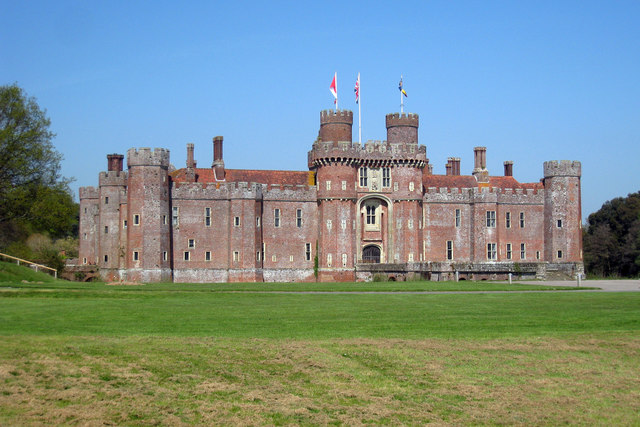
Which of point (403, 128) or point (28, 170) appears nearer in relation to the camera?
point (28, 170)

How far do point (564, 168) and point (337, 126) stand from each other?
68.0ft

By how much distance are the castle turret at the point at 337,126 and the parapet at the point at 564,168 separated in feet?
60.1

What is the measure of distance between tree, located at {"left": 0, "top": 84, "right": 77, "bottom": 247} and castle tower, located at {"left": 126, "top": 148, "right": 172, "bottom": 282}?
7.97 metres

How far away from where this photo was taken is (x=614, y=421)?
14.9 m

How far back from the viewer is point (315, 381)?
1778 centimetres

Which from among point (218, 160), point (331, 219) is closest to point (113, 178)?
point (218, 160)

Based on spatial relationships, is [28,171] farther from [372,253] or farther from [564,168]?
[564,168]

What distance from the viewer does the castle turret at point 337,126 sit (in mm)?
70500

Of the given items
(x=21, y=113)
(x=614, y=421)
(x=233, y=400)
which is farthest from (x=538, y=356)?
(x=21, y=113)

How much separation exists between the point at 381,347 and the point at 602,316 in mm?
11452

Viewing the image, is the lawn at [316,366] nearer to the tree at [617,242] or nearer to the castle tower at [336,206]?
the castle tower at [336,206]

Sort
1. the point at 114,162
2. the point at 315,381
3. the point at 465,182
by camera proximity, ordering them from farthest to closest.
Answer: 1. the point at 465,182
2. the point at 114,162
3. the point at 315,381

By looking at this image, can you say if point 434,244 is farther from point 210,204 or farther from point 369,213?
point 210,204

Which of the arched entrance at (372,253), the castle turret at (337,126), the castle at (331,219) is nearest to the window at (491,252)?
the castle at (331,219)
